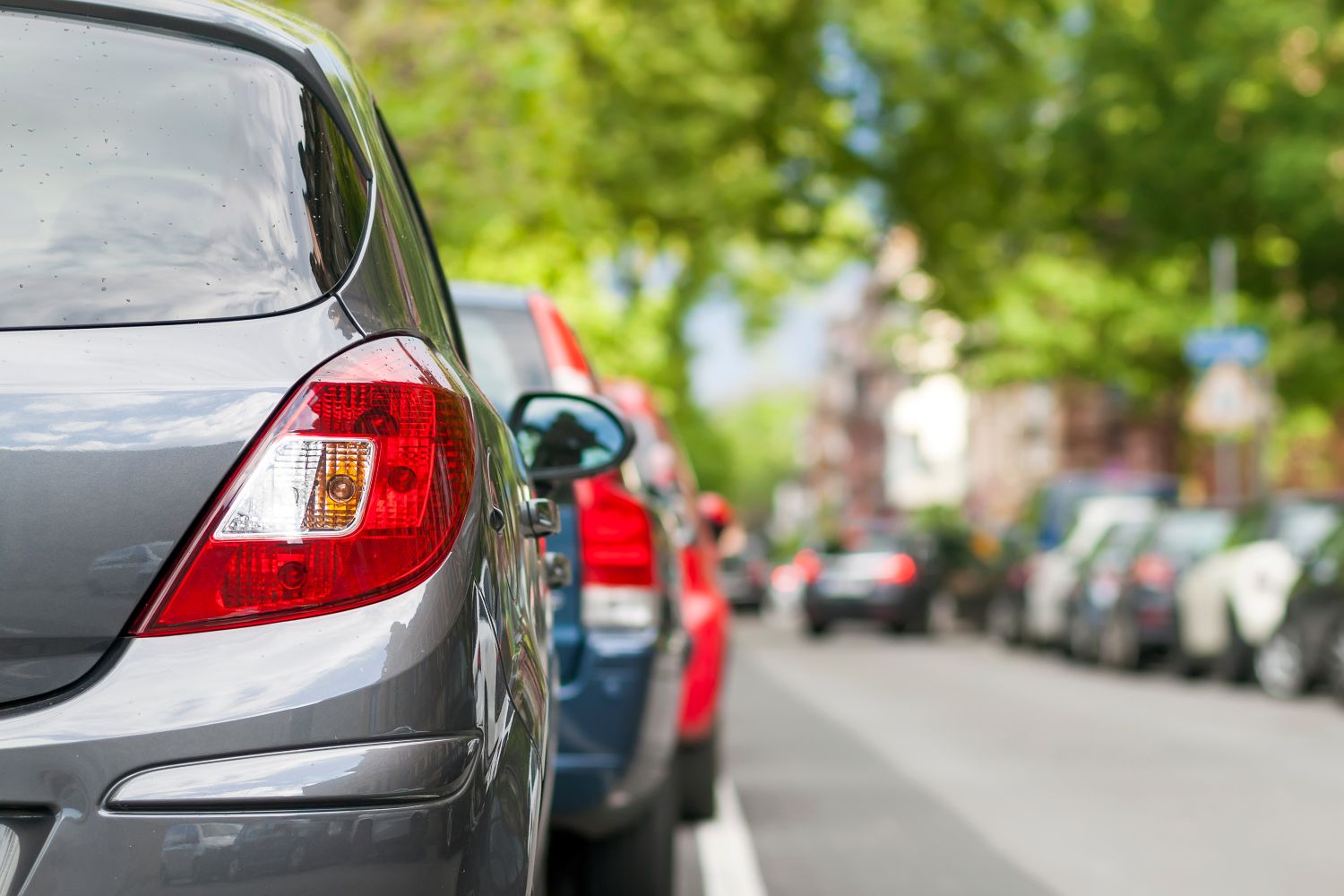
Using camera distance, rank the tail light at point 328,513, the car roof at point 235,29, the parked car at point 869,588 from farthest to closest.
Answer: the parked car at point 869,588 < the car roof at point 235,29 < the tail light at point 328,513

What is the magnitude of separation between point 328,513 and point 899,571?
92.1 feet

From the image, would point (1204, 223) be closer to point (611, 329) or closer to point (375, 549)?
point (611, 329)

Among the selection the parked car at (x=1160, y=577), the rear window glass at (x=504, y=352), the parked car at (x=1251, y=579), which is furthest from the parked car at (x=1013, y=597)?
the rear window glass at (x=504, y=352)

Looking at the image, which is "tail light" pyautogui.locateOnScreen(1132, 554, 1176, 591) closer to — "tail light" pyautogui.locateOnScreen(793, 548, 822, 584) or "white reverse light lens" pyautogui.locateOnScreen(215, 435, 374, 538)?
"tail light" pyautogui.locateOnScreen(793, 548, 822, 584)

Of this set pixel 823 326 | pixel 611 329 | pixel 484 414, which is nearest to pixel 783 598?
pixel 611 329

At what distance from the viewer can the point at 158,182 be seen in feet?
9.55

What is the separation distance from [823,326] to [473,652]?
6305 inches

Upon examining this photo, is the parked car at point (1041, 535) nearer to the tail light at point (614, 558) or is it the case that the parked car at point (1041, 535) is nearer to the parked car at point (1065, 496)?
the parked car at point (1065, 496)

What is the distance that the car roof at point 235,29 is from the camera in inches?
120

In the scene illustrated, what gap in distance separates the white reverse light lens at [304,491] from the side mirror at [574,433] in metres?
1.72

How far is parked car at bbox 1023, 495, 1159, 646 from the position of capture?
79.2 feet

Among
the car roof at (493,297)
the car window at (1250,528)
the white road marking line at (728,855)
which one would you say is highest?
the car roof at (493,297)

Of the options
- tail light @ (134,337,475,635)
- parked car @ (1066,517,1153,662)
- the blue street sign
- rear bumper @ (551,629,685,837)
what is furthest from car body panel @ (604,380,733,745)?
the blue street sign

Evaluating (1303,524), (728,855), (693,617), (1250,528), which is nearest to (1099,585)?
(1250,528)
